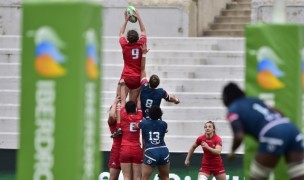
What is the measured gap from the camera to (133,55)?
765 inches

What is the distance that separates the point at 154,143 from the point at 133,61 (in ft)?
6.60

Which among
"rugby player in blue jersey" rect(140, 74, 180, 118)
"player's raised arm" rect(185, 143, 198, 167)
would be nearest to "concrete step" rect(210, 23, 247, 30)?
"rugby player in blue jersey" rect(140, 74, 180, 118)

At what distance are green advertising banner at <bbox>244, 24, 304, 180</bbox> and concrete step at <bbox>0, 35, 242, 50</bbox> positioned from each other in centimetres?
851

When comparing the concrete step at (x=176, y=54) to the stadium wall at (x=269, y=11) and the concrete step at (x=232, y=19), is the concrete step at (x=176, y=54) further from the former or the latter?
the concrete step at (x=232, y=19)

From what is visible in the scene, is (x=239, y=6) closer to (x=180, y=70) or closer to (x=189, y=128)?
(x=180, y=70)

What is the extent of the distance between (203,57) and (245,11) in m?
2.95

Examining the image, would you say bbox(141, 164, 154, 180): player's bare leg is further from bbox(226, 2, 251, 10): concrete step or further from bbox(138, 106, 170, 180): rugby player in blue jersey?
bbox(226, 2, 251, 10): concrete step

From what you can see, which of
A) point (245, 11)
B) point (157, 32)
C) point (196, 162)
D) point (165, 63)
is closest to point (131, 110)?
point (196, 162)

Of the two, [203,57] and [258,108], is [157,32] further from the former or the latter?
[258,108]

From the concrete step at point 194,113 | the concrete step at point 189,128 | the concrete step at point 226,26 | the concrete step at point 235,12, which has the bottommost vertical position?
the concrete step at point 189,128

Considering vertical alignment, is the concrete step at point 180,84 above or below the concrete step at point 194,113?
above

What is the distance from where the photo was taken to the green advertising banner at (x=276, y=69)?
13.2 metres

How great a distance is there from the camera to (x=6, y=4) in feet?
77.2

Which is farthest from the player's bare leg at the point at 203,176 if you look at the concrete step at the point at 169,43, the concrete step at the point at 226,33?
the concrete step at the point at 226,33
